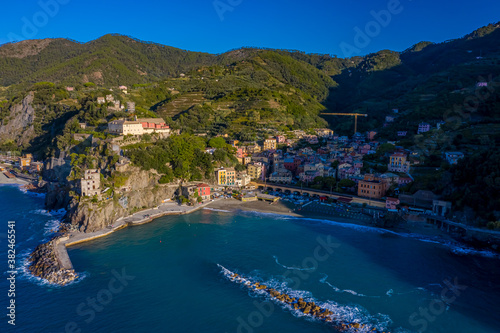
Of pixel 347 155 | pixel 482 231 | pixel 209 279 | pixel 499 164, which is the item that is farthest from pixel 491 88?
pixel 209 279

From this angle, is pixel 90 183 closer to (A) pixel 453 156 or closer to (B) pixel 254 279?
(B) pixel 254 279

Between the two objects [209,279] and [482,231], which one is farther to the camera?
[482,231]

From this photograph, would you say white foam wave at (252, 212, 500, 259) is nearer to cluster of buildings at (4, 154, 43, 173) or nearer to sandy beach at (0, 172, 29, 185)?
sandy beach at (0, 172, 29, 185)

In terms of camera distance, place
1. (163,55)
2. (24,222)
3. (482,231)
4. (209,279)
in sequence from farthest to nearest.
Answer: (163,55)
(24,222)
(482,231)
(209,279)

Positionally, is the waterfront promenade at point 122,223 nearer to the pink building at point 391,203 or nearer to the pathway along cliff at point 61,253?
the pathway along cliff at point 61,253

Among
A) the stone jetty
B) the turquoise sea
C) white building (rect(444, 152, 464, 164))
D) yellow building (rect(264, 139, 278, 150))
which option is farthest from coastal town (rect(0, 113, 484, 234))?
the stone jetty

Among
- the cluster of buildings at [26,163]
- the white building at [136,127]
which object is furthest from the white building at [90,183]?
the cluster of buildings at [26,163]

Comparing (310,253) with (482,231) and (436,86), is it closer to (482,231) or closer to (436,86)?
(482,231)

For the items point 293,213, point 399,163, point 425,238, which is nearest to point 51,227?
point 293,213
